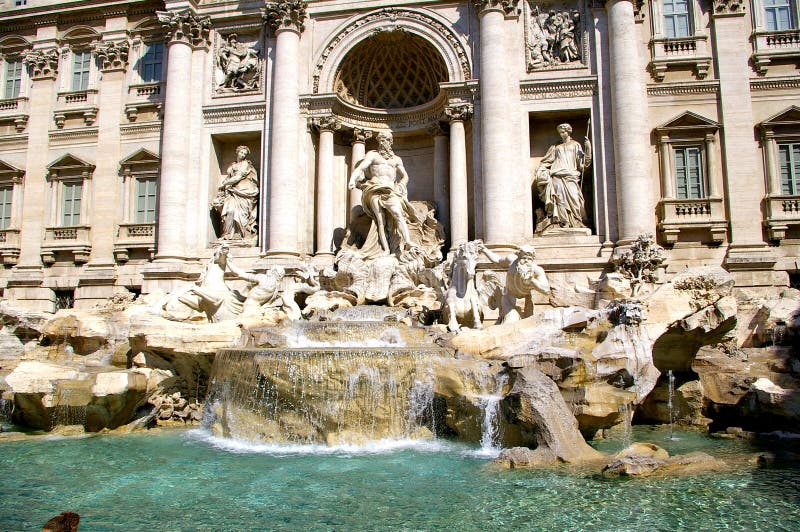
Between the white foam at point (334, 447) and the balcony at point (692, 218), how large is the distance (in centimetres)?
1012

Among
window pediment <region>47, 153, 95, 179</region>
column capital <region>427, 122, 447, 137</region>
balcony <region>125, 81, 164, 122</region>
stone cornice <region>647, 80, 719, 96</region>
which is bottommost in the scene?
window pediment <region>47, 153, 95, 179</region>

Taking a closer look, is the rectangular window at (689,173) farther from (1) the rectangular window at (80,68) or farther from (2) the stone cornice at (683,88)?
(1) the rectangular window at (80,68)

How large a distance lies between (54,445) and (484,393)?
7376mm

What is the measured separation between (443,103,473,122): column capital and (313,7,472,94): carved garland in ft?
2.99

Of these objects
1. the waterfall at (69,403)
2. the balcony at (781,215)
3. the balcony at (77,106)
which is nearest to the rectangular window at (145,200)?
the balcony at (77,106)

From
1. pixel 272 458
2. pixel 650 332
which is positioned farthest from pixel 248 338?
pixel 650 332

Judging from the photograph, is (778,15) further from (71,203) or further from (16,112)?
(16,112)

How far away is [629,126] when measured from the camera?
16.8 metres

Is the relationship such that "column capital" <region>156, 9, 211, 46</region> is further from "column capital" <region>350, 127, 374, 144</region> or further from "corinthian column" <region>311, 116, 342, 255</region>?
"column capital" <region>350, 127, 374, 144</region>

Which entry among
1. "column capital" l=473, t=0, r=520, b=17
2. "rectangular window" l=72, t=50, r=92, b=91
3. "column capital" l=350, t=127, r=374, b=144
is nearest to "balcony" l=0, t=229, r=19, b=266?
"rectangular window" l=72, t=50, r=92, b=91

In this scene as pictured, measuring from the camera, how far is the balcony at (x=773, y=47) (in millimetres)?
17297

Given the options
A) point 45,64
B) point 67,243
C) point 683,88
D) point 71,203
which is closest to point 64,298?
point 67,243

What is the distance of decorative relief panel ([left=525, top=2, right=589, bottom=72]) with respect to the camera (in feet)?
59.1

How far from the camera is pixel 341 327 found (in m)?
12.9
